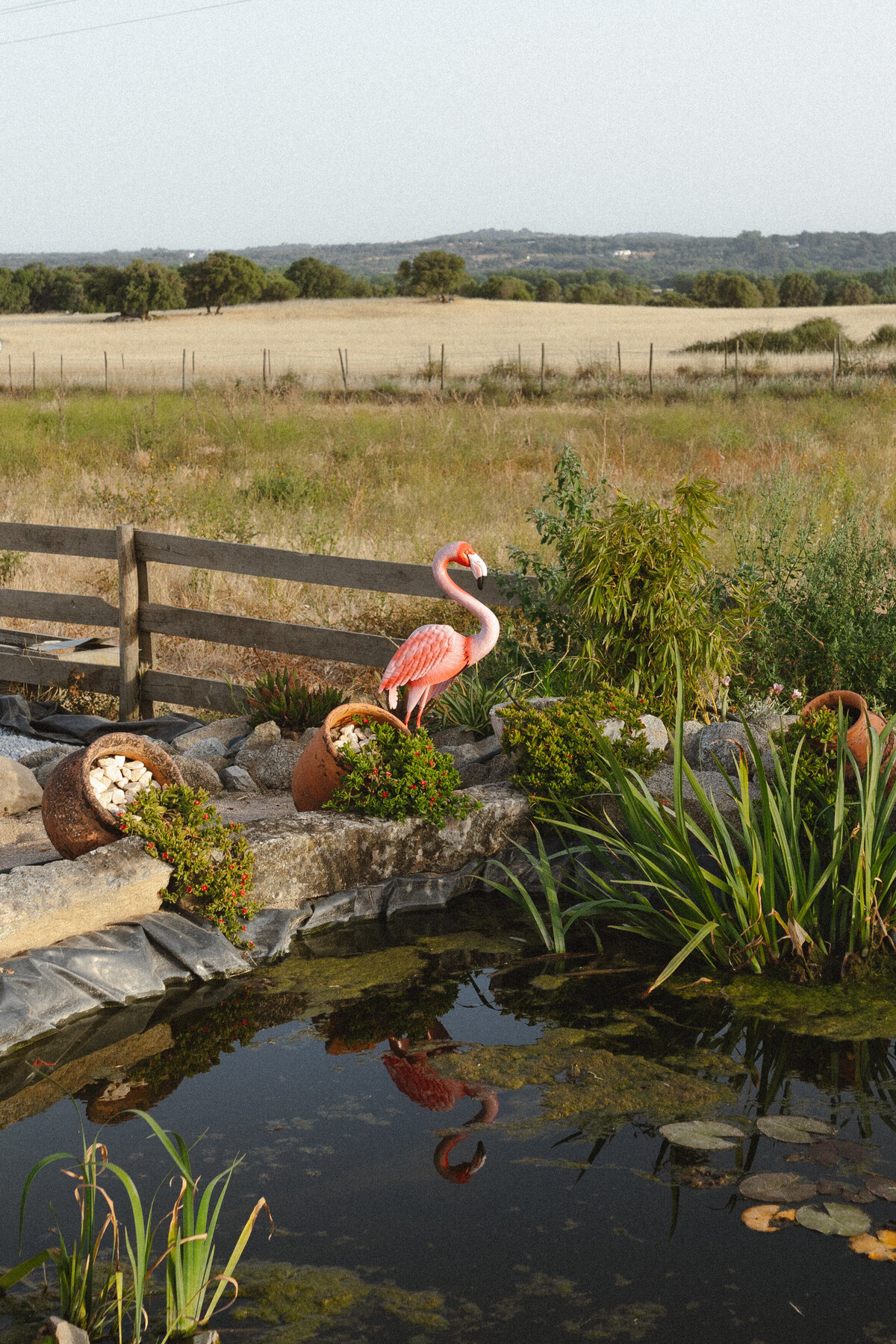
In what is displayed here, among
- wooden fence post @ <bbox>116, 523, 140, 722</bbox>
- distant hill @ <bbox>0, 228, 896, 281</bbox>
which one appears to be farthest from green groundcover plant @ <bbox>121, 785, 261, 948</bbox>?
distant hill @ <bbox>0, 228, 896, 281</bbox>

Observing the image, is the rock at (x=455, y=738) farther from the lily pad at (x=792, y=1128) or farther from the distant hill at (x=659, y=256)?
the distant hill at (x=659, y=256)

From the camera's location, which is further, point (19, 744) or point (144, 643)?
point (144, 643)

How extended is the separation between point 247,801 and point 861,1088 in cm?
351

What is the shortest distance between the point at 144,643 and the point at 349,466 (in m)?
6.75

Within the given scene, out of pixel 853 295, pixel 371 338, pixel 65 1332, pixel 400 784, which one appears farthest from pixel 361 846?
pixel 853 295

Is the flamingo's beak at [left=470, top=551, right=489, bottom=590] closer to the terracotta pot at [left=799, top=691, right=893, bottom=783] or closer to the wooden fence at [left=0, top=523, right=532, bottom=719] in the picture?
the wooden fence at [left=0, top=523, right=532, bottom=719]

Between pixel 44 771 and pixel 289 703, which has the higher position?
pixel 289 703

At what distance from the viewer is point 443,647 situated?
534 centimetres

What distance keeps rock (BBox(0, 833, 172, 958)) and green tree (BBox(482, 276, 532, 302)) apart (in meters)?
63.0

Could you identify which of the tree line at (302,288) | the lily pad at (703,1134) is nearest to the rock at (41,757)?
the lily pad at (703,1134)

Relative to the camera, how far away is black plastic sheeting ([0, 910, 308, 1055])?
12.8 ft

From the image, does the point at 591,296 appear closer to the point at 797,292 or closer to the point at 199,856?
the point at 797,292

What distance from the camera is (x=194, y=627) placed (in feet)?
24.4

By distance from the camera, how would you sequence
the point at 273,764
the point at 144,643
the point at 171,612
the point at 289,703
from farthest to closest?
1. the point at 144,643
2. the point at 171,612
3. the point at 289,703
4. the point at 273,764
